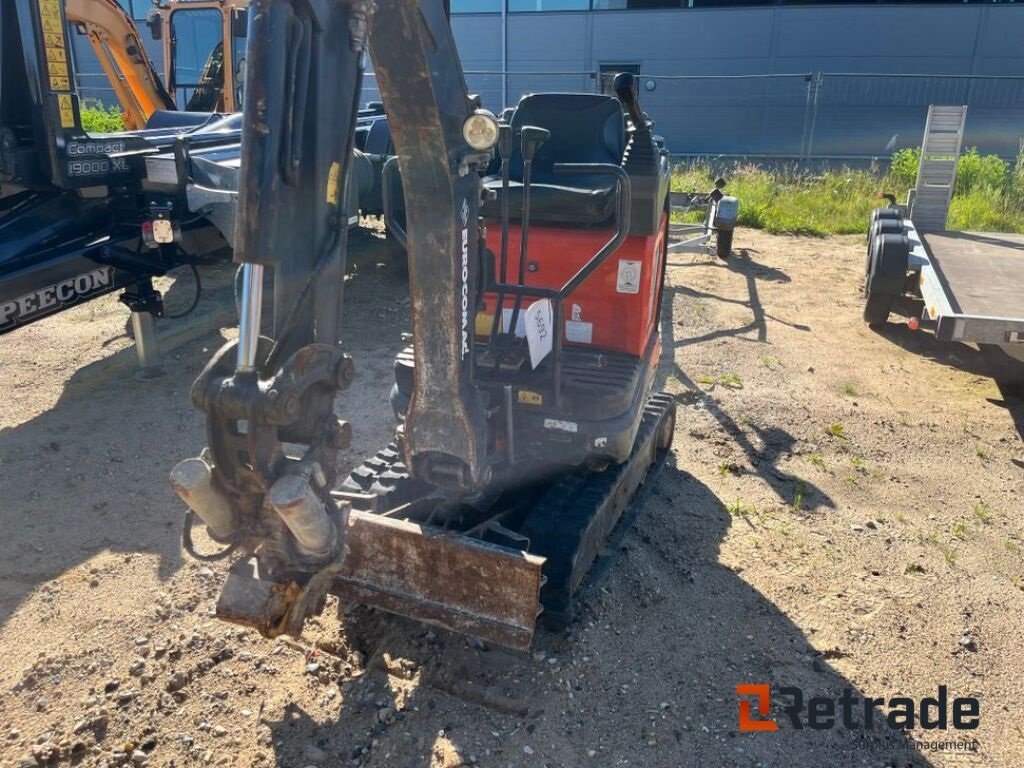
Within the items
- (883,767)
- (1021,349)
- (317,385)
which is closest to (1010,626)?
(883,767)

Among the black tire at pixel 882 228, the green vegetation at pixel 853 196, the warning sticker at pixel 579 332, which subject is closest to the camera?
the warning sticker at pixel 579 332

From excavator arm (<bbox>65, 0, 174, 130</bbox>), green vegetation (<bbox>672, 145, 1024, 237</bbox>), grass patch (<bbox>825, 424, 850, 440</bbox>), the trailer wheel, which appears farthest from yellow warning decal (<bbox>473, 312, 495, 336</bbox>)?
green vegetation (<bbox>672, 145, 1024, 237</bbox>)

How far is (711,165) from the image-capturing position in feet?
59.6

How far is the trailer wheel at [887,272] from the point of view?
783 centimetres

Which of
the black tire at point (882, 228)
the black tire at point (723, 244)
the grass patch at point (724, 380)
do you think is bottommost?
the grass patch at point (724, 380)

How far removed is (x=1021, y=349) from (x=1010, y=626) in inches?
112

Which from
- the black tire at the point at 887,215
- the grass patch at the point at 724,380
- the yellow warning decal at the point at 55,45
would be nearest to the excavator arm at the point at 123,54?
the yellow warning decal at the point at 55,45

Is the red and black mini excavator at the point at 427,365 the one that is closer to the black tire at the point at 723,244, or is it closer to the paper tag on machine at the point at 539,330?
the paper tag on machine at the point at 539,330

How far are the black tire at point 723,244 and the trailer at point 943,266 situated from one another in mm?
1830

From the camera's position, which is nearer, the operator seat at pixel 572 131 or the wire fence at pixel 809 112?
the operator seat at pixel 572 131

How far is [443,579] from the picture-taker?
3207 mm

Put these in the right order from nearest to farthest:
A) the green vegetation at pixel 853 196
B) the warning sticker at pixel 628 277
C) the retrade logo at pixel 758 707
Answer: the retrade logo at pixel 758 707 → the warning sticker at pixel 628 277 → the green vegetation at pixel 853 196

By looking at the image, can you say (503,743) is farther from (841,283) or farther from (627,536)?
(841,283)

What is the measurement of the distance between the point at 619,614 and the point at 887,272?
5465 mm
